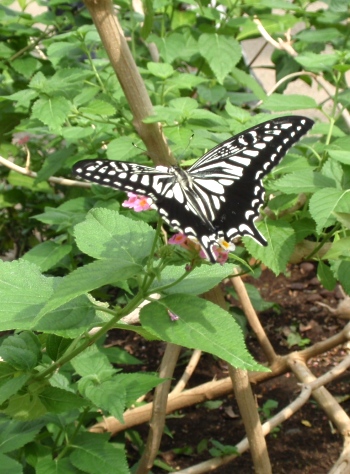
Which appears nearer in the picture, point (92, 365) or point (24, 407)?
point (24, 407)

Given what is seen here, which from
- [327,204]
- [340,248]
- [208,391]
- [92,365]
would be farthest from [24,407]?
[208,391]

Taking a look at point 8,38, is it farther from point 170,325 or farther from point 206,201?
point 170,325

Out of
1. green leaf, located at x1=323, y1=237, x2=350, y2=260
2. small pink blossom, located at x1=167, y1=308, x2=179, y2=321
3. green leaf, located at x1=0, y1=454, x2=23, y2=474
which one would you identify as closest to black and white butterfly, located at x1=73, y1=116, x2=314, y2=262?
small pink blossom, located at x1=167, y1=308, x2=179, y2=321

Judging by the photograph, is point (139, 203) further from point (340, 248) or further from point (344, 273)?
point (344, 273)

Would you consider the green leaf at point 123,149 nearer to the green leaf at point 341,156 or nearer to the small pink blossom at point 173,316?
the green leaf at point 341,156

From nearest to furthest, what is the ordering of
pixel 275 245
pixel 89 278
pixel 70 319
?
pixel 89 278 → pixel 70 319 → pixel 275 245

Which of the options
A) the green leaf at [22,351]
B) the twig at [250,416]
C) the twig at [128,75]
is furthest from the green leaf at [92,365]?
the twig at [128,75]

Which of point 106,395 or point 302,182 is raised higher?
point 302,182

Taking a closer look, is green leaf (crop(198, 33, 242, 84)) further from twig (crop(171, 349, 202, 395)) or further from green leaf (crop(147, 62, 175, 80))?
twig (crop(171, 349, 202, 395))
